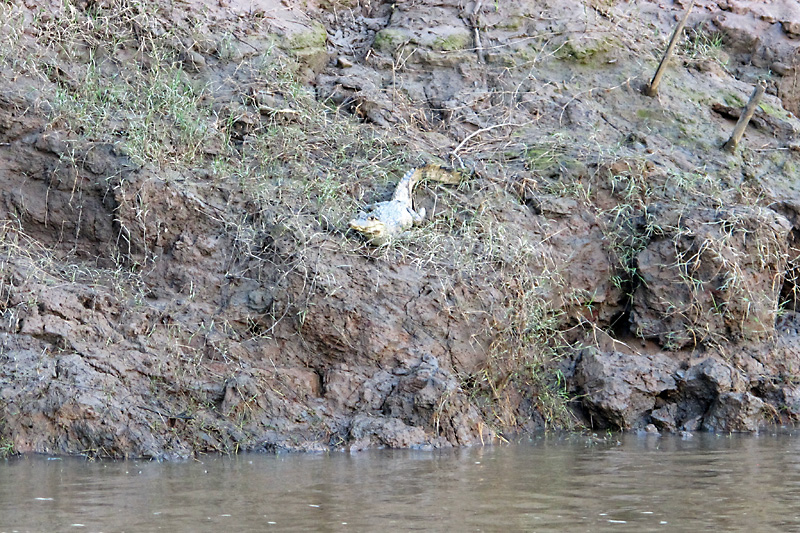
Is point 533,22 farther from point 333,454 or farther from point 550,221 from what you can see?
point 333,454

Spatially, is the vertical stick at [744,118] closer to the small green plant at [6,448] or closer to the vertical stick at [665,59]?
the vertical stick at [665,59]

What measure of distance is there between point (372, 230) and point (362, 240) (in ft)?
0.37

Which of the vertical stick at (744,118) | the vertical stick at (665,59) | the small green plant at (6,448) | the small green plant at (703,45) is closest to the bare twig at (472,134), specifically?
the vertical stick at (665,59)

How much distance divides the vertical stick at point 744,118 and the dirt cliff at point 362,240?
14cm

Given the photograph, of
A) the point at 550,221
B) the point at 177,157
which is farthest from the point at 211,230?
the point at 550,221

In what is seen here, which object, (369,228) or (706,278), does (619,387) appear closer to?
(706,278)

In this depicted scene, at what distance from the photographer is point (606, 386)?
6.99 m

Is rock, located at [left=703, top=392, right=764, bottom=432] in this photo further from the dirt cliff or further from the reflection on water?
the reflection on water

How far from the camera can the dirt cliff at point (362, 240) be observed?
20.6 feet

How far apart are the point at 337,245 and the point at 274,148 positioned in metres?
1.30

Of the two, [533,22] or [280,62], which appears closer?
[280,62]

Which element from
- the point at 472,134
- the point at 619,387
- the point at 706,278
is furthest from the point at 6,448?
the point at 706,278

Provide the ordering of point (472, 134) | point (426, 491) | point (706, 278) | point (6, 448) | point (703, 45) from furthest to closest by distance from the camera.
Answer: point (703, 45)
point (472, 134)
point (706, 278)
point (6, 448)
point (426, 491)

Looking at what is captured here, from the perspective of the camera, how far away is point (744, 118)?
855 centimetres
